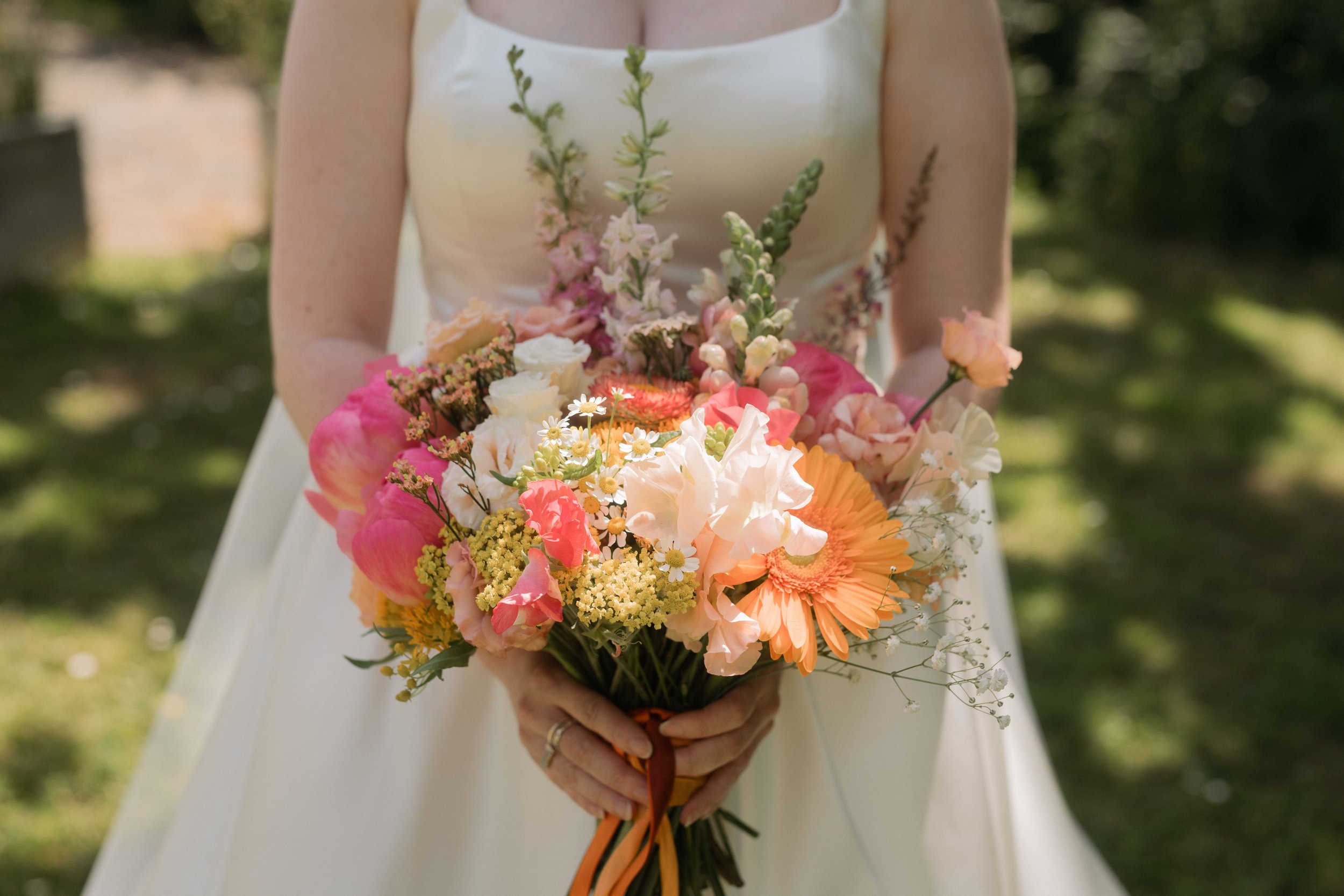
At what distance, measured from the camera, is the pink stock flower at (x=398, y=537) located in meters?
1.26

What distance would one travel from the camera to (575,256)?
58.7 inches

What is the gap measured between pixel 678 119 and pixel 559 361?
675 millimetres

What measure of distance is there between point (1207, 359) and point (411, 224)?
4429 millimetres

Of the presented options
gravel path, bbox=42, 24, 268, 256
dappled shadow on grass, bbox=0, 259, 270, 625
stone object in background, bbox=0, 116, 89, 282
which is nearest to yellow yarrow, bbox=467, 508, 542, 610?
dappled shadow on grass, bbox=0, 259, 270, 625

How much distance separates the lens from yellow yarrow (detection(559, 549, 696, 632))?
3.71ft

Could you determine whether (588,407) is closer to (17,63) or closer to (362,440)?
(362,440)

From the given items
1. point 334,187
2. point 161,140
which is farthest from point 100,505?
point 161,140

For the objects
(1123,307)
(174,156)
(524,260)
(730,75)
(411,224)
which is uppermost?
(730,75)

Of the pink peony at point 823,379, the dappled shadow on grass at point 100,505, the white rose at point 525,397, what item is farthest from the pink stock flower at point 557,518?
the dappled shadow on grass at point 100,505

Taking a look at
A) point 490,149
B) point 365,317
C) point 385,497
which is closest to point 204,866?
point 365,317

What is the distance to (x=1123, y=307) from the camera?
612 cm

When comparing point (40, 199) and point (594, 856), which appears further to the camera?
point (40, 199)

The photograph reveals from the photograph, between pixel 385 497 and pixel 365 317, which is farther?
pixel 365 317

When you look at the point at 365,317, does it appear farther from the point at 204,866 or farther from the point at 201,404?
the point at 201,404
